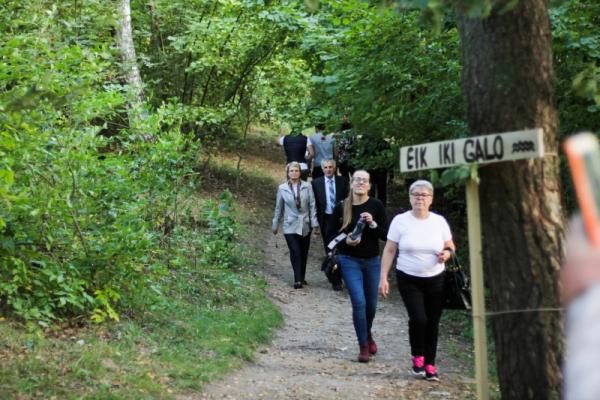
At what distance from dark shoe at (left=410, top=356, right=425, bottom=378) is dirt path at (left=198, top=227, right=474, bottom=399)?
0.27 ft

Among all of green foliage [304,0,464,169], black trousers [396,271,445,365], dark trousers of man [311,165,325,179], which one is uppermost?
green foliage [304,0,464,169]

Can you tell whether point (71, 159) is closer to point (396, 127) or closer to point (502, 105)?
point (502, 105)

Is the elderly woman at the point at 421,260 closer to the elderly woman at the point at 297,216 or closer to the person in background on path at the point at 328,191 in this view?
the elderly woman at the point at 297,216

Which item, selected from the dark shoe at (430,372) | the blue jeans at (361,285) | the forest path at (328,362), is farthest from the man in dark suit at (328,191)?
the dark shoe at (430,372)

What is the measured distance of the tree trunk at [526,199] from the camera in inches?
205

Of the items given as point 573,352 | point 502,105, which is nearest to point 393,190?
point 502,105

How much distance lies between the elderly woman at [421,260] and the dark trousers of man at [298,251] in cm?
476

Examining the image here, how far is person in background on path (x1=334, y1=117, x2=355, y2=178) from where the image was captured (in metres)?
13.5

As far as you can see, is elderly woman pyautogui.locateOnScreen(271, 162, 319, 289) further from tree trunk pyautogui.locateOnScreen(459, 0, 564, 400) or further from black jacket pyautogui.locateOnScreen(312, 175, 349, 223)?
tree trunk pyautogui.locateOnScreen(459, 0, 564, 400)

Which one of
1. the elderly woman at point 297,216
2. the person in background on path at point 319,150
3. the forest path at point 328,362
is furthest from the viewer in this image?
the person in background on path at point 319,150

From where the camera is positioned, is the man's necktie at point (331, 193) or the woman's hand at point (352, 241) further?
the man's necktie at point (331, 193)

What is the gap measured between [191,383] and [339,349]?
9.73ft

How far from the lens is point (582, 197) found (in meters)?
1.98

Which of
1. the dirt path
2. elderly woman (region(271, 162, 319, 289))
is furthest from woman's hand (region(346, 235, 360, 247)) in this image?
elderly woman (region(271, 162, 319, 289))
